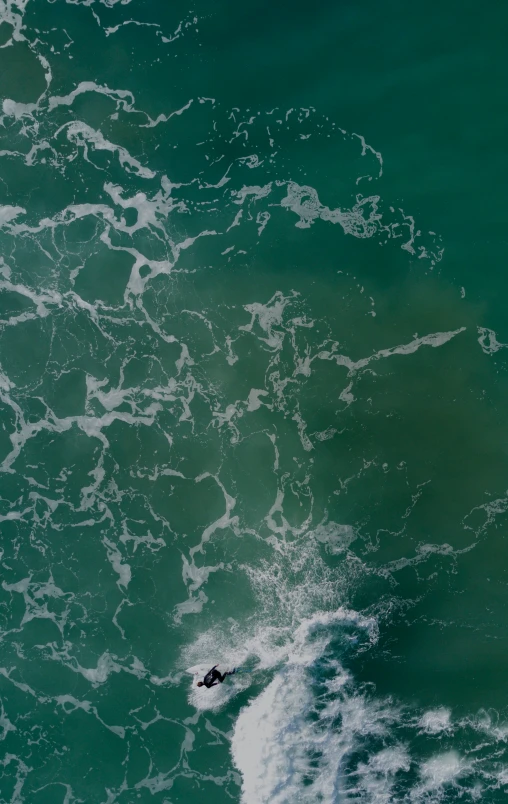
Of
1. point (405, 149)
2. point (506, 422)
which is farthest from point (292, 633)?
point (405, 149)

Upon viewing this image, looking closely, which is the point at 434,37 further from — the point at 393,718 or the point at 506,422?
the point at 393,718

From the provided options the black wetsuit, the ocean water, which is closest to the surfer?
the black wetsuit

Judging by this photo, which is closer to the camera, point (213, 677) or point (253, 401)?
point (213, 677)

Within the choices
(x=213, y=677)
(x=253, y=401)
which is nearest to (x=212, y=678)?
(x=213, y=677)

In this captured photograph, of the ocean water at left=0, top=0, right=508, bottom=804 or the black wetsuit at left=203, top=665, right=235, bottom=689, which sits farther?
the ocean water at left=0, top=0, right=508, bottom=804

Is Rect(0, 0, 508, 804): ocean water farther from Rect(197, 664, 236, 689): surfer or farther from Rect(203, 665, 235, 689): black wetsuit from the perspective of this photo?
Rect(203, 665, 235, 689): black wetsuit

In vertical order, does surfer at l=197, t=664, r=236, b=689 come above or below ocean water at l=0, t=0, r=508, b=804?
below

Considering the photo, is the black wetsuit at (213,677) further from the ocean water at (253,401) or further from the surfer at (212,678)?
the ocean water at (253,401)

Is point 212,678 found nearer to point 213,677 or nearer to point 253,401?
point 213,677
